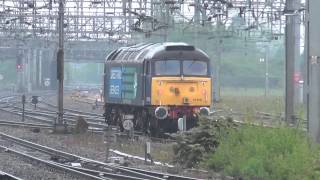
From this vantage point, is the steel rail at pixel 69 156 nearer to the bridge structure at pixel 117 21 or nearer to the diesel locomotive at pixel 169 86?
the diesel locomotive at pixel 169 86

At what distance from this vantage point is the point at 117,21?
58.3 m

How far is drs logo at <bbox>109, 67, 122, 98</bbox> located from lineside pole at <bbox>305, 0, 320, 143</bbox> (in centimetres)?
1442

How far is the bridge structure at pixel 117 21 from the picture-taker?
123 ft

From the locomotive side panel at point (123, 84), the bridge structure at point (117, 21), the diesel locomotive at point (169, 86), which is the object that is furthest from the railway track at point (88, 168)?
the bridge structure at point (117, 21)

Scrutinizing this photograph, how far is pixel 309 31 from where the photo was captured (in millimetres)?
15922

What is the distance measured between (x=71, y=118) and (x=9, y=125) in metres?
5.21

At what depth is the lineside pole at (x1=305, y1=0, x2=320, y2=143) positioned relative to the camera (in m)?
15.4

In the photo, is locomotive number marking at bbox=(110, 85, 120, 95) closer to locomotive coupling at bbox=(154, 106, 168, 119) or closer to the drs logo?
the drs logo

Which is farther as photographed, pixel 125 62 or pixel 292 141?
pixel 125 62

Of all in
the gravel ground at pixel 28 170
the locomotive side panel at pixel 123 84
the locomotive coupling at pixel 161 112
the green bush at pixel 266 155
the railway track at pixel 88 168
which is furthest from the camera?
the locomotive side panel at pixel 123 84

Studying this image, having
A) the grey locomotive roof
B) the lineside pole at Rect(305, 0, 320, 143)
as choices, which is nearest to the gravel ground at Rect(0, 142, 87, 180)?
the lineside pole at Rect(305, 0, 320, 143)

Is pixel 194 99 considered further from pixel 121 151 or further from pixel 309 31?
pixel 309 31

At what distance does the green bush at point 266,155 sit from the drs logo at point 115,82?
42.7 feet

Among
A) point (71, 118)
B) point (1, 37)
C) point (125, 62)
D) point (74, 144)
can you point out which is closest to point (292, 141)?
point (74, 144)
